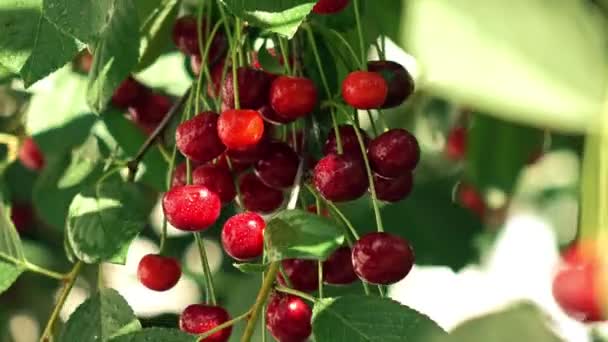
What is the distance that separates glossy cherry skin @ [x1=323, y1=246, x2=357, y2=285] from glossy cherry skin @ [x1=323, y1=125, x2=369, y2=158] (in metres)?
0.07

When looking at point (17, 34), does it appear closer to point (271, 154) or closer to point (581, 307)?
point (271, 154)

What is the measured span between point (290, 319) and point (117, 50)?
0.91ft

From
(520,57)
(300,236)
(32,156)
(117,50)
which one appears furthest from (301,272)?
(32,156)

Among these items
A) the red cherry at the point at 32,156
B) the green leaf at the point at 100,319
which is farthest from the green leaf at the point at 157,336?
the red cherry at the point at 32,156

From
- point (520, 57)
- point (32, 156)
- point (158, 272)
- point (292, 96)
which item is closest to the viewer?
point (520, 57)

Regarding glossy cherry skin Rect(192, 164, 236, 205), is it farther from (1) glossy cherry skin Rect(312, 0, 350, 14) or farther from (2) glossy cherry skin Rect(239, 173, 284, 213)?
(1) glossy cherry skin Rect(312, 0, 350, 14)

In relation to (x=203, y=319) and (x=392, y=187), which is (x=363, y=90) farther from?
(x=203, y=319)

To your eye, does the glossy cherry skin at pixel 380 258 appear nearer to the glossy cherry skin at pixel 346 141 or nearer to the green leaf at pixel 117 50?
the glossy cherry skin at pixel 346 141

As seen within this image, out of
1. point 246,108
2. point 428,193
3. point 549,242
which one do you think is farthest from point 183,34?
point 549,242

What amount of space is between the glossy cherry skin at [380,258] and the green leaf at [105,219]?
192mm

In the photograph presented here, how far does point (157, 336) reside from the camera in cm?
63

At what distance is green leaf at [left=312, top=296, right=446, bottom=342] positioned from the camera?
0.58m

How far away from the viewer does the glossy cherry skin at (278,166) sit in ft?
2.36

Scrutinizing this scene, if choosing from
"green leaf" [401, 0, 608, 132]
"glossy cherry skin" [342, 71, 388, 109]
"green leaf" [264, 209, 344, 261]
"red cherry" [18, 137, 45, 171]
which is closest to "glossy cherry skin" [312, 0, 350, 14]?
"glossy cherry skin" [342, 71, 388, 109]
